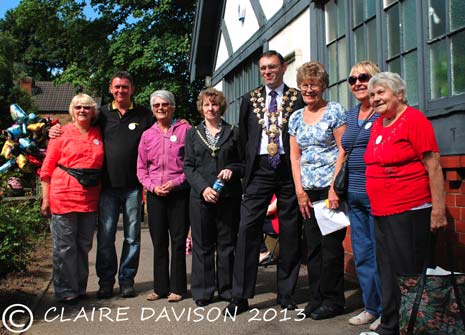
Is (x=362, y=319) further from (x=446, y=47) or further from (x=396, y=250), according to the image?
(x=446, y=47)

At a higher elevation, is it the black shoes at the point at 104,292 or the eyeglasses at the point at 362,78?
the eyeglasses at the point at 362,78

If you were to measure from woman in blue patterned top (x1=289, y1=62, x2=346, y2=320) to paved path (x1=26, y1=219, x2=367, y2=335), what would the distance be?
265 mm

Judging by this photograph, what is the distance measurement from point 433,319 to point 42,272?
5.33m

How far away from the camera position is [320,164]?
4.54 m

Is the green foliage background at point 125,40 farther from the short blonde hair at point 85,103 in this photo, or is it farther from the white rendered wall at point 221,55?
the short blonde hair at point 85,103

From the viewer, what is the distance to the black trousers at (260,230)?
4.88 m

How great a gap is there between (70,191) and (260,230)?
1.77 metres

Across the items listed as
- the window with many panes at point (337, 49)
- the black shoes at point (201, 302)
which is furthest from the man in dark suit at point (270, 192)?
the window with many panes at point (337, 49)

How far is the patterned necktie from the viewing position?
4855 mm

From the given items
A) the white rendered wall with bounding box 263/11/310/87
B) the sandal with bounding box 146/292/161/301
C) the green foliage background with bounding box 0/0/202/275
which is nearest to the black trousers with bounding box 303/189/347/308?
the sandal with bounding box 146/292/161/301

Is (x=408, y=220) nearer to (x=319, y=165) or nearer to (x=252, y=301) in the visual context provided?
(x=319, y=165)

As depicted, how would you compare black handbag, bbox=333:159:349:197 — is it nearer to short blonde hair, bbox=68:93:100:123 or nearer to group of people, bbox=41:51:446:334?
group of people, bbox=41:51:446:334

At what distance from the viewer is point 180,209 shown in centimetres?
538

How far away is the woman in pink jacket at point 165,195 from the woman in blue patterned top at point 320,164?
1205 mm
